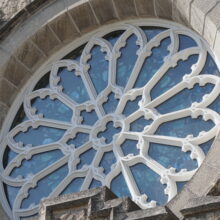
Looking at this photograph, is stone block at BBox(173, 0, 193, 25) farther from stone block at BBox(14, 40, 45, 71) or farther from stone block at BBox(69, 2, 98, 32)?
stone block at BBox(14, 40, 45, 71)

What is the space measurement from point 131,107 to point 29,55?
1.95 meters

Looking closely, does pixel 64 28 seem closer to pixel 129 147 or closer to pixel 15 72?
pixel 15 72

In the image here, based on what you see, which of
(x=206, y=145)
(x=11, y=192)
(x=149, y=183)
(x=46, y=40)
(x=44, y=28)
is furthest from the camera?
(x=46, y=40)

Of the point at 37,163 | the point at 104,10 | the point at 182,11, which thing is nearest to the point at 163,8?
the point at 182,11

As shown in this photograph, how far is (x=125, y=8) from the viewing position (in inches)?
551

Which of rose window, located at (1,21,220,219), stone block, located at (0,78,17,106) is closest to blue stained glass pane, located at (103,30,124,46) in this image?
rose window, located at (1,21,220,219)

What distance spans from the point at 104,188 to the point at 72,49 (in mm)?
4387

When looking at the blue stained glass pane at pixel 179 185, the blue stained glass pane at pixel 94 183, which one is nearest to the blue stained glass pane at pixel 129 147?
the blue stained glass pane at pixel 94 183

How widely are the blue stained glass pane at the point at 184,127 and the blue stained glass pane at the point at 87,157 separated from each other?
2.93 ft

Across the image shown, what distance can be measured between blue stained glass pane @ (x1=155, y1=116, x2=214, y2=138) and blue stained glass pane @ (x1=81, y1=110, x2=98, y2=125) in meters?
0.99

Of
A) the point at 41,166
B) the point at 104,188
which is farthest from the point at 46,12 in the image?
the point at 104,188

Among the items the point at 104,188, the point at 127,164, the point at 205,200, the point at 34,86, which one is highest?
the point at 34,86

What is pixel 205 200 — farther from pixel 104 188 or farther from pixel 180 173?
pixel 180 173

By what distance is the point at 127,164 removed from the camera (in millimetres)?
12844
